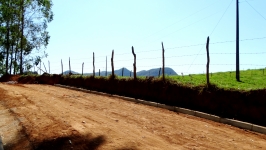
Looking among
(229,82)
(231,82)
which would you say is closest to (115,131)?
(229,82)

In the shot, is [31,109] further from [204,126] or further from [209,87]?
[209,87]

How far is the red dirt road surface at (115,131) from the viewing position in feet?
20.4

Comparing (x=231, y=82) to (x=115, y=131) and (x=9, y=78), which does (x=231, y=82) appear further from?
(x=9, y=78)

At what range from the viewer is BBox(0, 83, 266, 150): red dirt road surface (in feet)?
20.4

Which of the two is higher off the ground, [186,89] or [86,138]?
[186,89]

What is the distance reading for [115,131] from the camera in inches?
282

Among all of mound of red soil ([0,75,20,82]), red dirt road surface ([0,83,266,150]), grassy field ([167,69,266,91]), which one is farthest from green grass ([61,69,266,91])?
mound of red soil ([0,75,20,82])

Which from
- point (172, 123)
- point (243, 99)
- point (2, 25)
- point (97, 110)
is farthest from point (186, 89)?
point (2, 25)

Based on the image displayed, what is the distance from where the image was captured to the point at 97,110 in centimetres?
1066

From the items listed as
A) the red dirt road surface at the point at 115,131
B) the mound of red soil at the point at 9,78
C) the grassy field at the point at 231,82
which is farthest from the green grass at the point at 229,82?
the mound of red soil at the point at 9,78

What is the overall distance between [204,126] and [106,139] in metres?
3.69

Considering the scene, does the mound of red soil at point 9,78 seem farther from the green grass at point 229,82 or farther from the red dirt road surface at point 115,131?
the red dirt road surface at point 115,131

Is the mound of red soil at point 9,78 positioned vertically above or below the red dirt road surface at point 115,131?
above

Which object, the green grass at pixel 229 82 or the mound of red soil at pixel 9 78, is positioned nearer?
the green grass at pixel 229 82
